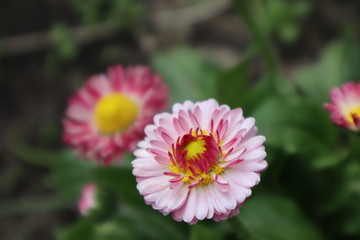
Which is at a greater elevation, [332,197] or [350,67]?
[350,67]

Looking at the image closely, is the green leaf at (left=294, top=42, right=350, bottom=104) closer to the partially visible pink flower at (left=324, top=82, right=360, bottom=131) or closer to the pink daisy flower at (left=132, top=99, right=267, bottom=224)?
the partially visible pink flower at (left=324, top=82, right=360, bottom=131)

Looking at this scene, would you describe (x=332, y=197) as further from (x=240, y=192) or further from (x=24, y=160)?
(x=24, y=160)

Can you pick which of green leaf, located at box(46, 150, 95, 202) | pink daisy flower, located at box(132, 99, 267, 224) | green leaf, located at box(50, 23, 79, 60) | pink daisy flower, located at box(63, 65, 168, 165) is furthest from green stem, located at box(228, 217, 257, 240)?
green leaf, located at box(50, 23, 79, 60)

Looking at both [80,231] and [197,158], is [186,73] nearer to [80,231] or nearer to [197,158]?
[80,231]

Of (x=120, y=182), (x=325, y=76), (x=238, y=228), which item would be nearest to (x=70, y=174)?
(x=120, y=182)

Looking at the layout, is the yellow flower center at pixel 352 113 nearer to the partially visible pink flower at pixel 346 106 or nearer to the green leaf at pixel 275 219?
the partially visible pink flower at pixel 346 106

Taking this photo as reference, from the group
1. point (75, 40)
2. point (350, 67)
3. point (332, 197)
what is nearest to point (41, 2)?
point (75, 40)
